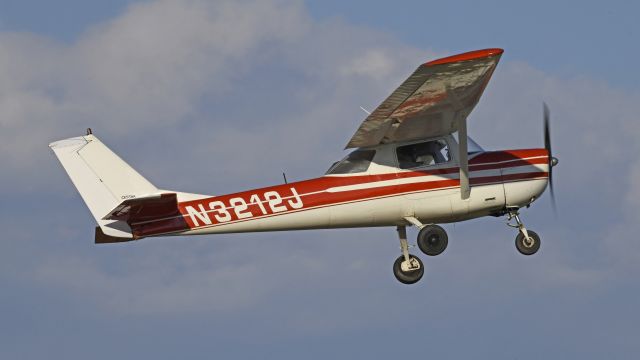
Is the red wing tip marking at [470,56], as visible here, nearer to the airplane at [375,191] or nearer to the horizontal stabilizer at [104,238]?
the airplane at [375,191]

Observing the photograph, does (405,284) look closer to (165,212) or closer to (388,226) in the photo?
(388,226)

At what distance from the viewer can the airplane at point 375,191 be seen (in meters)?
20.4

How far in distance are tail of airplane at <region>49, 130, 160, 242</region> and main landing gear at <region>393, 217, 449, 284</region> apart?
3.63 meters

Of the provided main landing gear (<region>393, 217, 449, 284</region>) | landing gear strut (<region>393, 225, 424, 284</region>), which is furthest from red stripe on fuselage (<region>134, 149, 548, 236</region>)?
landing gear strut (<region>393, 225, 424, 284</region>)

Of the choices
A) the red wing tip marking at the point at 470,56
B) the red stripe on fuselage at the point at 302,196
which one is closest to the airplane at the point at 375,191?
the red stripe on fuselage at the point at 302,196

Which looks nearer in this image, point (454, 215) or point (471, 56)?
point (471, 56)

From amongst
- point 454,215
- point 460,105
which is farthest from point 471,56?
point 454,215

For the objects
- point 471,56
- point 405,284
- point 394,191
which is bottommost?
point 405,284

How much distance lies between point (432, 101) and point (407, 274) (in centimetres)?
283

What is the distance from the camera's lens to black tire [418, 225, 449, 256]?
20.7 metres

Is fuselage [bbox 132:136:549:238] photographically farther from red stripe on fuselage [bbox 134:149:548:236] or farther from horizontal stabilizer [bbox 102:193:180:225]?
horizontal stabilizer [bbox 102:193:180:225]

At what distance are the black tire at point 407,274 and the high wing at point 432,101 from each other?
5.92 ft

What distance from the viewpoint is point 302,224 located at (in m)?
20.7

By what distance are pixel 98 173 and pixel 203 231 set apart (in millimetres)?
1701
